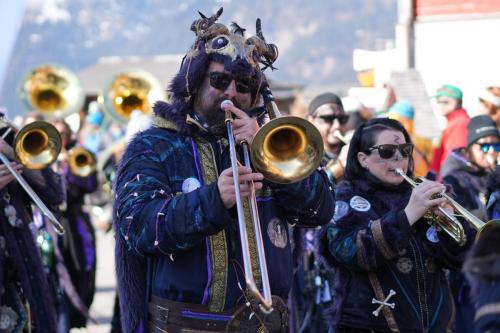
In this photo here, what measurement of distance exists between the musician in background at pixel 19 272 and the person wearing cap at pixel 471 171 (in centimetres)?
279

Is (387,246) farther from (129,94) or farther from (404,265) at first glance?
(129,94)

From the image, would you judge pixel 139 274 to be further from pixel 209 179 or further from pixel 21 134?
pixel 21 134

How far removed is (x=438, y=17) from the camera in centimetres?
1606

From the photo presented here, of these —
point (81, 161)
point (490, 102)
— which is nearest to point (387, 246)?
point (490, 102)

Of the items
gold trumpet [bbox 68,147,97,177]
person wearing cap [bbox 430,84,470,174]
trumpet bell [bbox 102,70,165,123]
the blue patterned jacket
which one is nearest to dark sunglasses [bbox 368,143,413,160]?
the blue patterned jacket

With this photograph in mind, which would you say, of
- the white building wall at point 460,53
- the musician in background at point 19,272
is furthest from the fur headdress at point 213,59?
the white building wall at point 460,53

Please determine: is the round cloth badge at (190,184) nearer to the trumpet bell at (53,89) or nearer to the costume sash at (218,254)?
the costume sash at (218,254)

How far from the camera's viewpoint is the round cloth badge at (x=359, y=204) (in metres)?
5.71

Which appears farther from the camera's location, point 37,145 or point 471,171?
point 471,171

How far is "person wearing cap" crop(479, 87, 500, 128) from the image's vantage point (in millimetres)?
9289

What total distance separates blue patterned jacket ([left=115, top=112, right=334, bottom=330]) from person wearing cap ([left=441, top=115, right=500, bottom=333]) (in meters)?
3.05

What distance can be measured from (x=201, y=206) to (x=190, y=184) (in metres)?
0.35

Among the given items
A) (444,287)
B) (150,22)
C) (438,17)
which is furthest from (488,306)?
(150,22)

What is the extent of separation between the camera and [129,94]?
1208 cm
